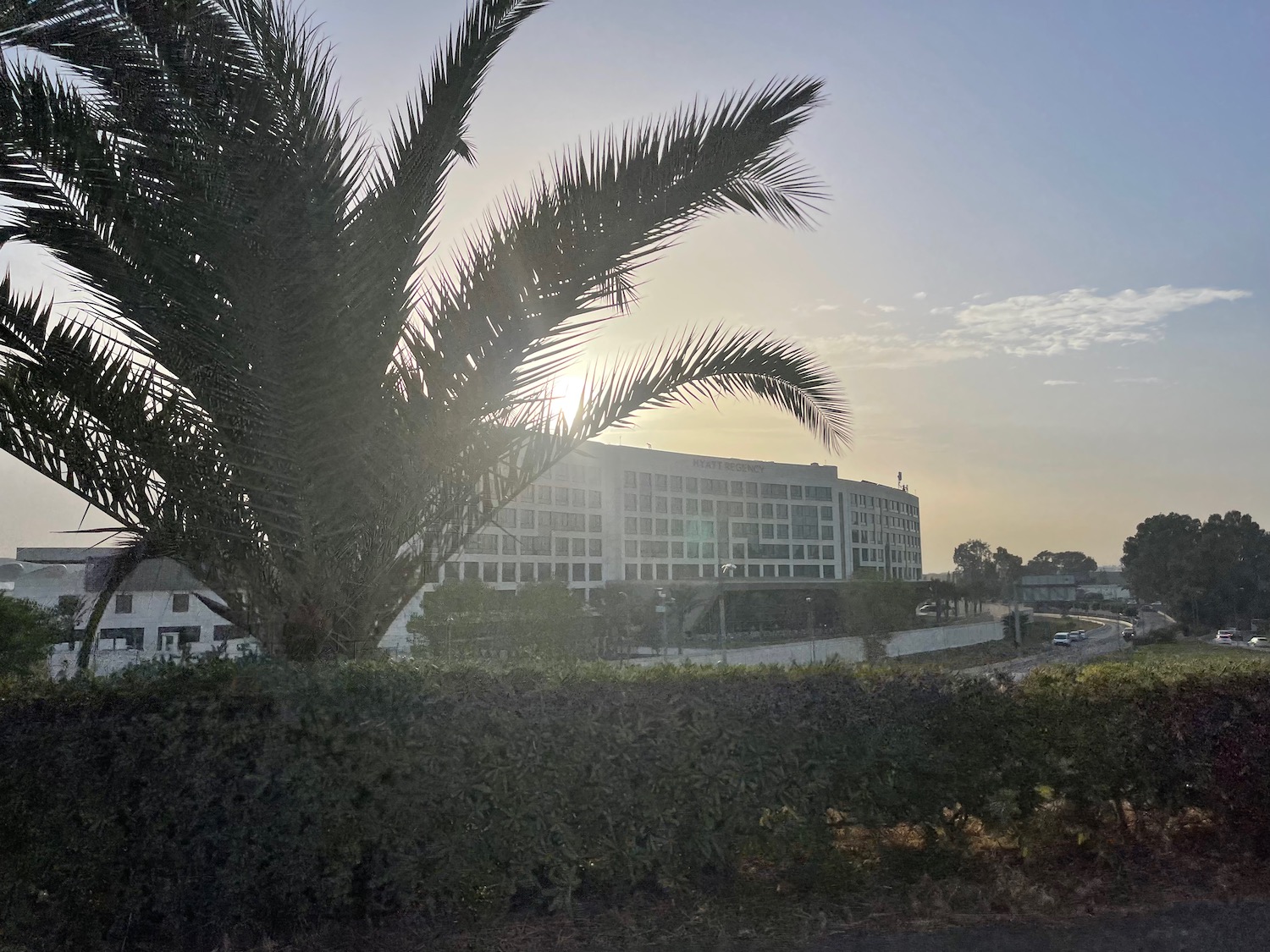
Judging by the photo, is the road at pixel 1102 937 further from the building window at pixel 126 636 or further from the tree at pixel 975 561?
the tree at pixel 975 561

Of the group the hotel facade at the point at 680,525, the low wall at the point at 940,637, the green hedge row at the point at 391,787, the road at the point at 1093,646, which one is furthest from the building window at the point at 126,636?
the green hedge row at the point at 391,787

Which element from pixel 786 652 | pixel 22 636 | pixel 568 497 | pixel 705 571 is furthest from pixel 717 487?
pixel 22 636

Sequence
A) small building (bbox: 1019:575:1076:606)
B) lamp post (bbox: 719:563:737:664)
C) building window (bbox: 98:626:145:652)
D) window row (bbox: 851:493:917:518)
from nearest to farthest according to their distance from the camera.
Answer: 1. lamp post (bbox: 719:563:737:664)
2. building window (bbox: 98:626:145:652)
3. small building (bbox: 1019:575:1076:606)
4. window row (bbox: 851:493:917:518)

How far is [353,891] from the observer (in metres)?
4.78

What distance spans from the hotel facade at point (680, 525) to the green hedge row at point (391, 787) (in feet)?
180

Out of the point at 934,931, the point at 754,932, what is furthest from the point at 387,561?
the point at 934,931

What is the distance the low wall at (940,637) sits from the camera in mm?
56875

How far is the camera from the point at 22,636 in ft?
65.8

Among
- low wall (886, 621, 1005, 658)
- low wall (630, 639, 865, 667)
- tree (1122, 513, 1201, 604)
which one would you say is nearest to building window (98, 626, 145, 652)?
low wall (630, 639, 865, 667)

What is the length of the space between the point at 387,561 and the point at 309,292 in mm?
1941

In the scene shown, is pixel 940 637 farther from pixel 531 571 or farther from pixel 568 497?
pixel 531 571

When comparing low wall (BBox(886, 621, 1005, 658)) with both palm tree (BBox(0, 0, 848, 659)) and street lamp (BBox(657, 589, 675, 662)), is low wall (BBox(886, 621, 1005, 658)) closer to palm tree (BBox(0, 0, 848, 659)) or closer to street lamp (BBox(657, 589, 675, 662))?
street lamp (BBox(657, 589, 675, 662))

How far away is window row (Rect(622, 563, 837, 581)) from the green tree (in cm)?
5840

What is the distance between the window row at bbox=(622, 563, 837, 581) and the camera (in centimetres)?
8056
